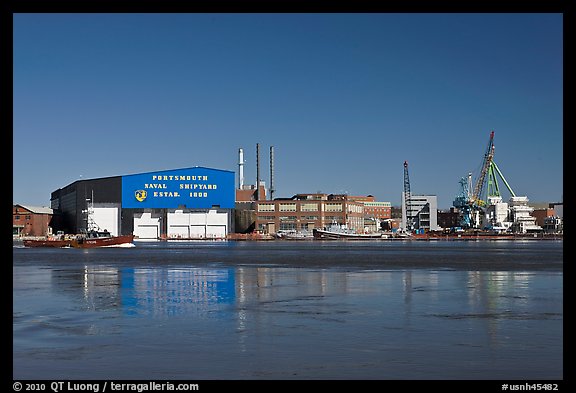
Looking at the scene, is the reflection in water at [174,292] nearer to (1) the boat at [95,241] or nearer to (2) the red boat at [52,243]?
(1) the boat at [95,241]

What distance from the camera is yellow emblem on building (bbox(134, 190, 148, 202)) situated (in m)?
159

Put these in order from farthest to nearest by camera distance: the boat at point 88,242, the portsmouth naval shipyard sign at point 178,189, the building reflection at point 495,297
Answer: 1. the portsmouth naval shipyard sign at point 178,189
2. the boat at point 88,242
3. the building reflection at point 495,297

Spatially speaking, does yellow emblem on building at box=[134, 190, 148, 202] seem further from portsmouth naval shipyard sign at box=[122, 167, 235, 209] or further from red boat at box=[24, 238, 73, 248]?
red boat at box=[24, 238, 73, 248]

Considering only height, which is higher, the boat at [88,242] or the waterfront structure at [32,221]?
the waterfront structure at [32,221]

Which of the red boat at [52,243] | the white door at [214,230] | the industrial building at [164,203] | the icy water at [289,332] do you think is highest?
the industrial building at [164,203]

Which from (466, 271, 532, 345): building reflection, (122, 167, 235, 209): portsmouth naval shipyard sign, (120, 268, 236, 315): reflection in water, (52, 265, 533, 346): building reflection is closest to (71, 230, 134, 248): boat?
(122, 167, 235, 209): portsmouth naval shipyard sign

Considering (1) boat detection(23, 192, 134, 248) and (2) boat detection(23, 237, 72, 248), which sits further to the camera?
(2) boat detection(23, 237, 72, 248)

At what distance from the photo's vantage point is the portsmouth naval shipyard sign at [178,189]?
159250mm

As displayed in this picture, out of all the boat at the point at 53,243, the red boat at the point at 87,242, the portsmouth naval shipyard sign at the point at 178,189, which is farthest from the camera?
the portsmouth naval shipyard sign at the point at 178,189

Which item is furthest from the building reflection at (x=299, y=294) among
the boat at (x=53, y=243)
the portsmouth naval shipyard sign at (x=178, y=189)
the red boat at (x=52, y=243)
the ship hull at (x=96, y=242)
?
the portsmouth naval shipyard sign at (x=178, y=189)

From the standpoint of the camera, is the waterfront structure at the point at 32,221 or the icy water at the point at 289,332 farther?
the waterfront structure at the point at 32,221
